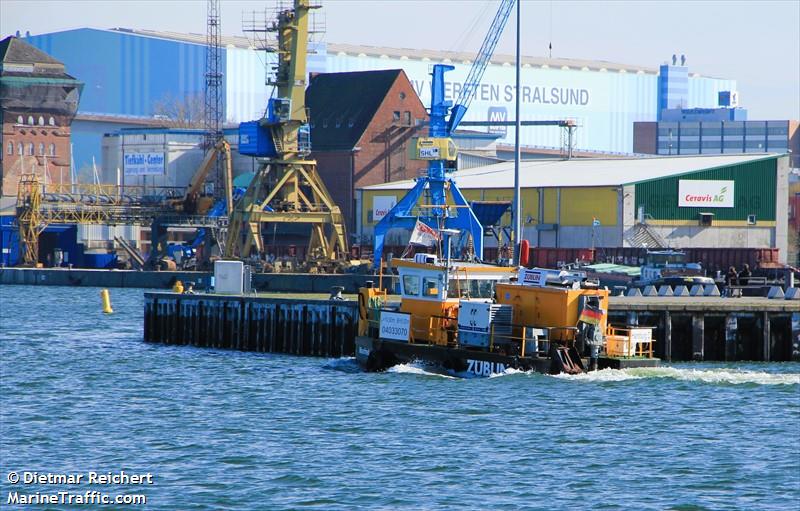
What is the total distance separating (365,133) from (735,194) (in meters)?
37.0

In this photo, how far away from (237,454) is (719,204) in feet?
245

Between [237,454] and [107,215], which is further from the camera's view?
[107,215]

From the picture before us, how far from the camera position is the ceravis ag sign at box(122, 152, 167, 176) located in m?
141

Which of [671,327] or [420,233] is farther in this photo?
[671,327]

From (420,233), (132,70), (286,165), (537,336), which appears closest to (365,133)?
(286,165)

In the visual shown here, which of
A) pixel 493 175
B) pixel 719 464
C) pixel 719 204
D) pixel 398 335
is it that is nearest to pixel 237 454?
pixel 719 464

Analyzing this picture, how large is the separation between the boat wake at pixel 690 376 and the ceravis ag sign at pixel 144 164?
100 meters

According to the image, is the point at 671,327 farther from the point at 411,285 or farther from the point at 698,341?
the point at 411,285

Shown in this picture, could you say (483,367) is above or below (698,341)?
below

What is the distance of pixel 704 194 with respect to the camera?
102125 millimetres

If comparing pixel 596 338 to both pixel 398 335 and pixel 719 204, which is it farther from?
pixel 719 204

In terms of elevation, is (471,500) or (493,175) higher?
(493,175)

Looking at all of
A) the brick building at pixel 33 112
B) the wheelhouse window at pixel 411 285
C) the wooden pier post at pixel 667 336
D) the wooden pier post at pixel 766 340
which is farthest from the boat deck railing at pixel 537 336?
the brick building at pixel 33 112

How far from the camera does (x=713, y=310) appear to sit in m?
54.0
